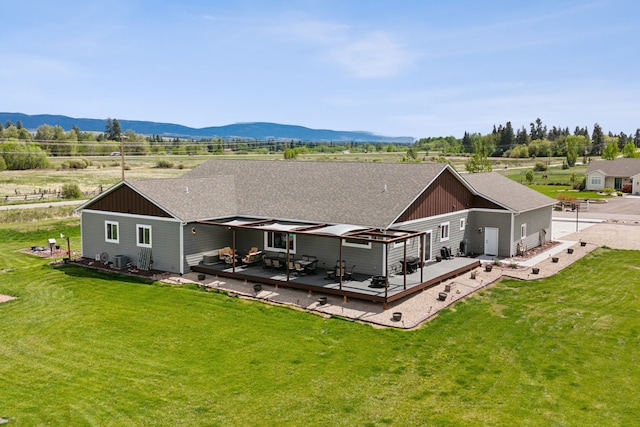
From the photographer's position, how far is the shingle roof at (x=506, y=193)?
28.8 metres

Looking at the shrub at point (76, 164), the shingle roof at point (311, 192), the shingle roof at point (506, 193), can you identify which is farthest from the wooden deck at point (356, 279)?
the shrub at point (76, 164)

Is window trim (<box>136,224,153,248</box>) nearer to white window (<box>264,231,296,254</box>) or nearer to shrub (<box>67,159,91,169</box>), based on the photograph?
white window (<box>264,231,296,254</box>)

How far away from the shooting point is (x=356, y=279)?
21.3m

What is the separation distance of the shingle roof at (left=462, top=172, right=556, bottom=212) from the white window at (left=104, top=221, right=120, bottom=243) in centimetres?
1893

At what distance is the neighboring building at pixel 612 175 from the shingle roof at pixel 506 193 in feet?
139

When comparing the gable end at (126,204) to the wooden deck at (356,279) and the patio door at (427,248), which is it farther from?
the patio door at (427,248)

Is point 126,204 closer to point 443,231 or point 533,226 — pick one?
point 443,231

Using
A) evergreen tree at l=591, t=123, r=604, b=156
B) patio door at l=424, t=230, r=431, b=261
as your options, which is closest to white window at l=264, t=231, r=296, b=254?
patio door at l=424, t=230, r=431, b=261

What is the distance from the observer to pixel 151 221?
24.0m

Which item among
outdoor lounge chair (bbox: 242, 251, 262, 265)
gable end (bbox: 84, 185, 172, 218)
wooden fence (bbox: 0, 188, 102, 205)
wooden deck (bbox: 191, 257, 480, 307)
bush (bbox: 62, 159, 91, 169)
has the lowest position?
wooden deck (bbox: 191, 257, 480, 307)

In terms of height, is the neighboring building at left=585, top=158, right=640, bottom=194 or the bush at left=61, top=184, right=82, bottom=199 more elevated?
the neighboring building at left=585, top=158, right=640, bottom=194

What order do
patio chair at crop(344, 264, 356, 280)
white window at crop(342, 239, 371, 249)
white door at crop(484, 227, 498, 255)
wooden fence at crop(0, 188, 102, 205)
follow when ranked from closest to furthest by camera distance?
patio chair at crop(344, 264, 356, 280) < white window at crop(342, 239, 371, 249) < white door at crop(484, 227, 498, 255) < wooden fence at crop(0, 188, 102, 205)

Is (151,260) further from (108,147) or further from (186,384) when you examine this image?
(108,147)

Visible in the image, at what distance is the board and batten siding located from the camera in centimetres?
2356
